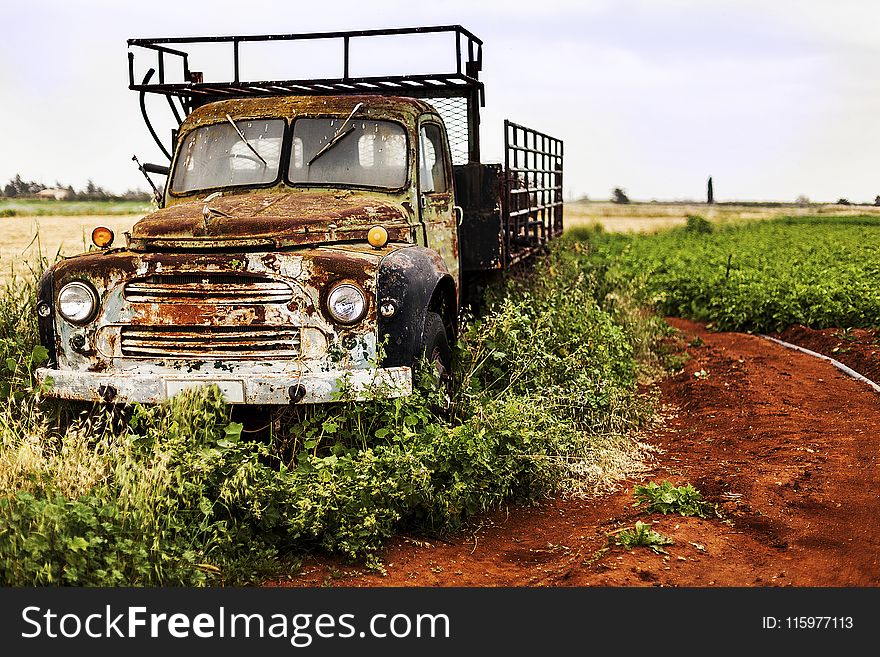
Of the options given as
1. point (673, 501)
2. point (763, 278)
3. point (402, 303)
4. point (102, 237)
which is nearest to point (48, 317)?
point (102, 237)

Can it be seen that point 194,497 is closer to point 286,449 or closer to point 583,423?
point 286,449

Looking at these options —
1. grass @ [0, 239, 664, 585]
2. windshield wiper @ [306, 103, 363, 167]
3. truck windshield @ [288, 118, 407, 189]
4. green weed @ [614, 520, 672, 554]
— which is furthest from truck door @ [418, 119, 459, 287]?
green weed @ [614, 520, 672, 554]

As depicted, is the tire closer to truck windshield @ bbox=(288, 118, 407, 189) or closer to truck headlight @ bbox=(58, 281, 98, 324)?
truck windshield @ bbox=(288, 118, 407, 189)

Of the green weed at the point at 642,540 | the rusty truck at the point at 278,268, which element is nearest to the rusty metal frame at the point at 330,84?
the rusty truck at the point at 278,268

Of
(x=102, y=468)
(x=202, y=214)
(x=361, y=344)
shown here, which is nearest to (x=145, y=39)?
(x=202, y=214)

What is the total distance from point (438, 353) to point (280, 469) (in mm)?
1673

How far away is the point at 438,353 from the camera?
7426mm

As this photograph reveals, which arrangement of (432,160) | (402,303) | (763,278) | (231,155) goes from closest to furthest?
(402,303), (231,155), (432,160), (763,278)

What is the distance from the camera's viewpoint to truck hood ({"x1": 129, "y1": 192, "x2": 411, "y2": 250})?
705 cm

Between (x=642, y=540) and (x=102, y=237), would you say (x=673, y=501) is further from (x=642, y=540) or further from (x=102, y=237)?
(x=102, y=237)

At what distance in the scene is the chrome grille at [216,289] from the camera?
21.8ft

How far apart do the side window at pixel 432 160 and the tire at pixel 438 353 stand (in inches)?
55.5

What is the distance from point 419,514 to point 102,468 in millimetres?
1919

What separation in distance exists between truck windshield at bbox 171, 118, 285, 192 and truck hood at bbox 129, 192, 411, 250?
37 cm
